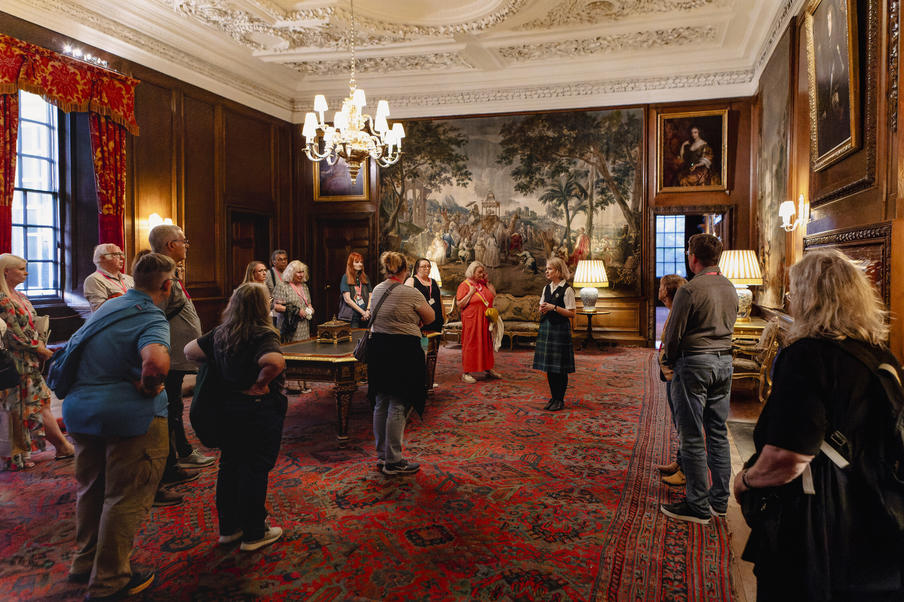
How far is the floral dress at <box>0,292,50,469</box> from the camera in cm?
435

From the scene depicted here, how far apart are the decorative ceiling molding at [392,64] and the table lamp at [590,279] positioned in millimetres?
4277

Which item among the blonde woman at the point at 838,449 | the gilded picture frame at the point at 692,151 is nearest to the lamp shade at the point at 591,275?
the gilded picture frame at the point at 692,151

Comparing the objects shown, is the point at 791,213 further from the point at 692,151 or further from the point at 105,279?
the point at 105,279

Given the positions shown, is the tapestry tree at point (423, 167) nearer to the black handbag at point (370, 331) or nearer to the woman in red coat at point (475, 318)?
the woman in red coat at point (475, 318)

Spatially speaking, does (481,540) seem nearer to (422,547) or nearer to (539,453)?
(422,547)

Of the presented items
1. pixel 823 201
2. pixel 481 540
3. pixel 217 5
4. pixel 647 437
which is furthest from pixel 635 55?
pixel 481 540

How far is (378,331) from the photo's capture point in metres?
4.26

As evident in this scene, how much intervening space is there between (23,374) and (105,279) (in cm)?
→ 95

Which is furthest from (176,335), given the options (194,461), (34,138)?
(34,138)

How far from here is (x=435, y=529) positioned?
344 centimetres

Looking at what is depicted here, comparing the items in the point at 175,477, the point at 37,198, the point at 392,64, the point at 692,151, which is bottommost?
the point at 175,477

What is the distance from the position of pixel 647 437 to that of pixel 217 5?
7738mm

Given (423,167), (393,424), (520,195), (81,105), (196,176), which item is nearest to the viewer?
(393,424)

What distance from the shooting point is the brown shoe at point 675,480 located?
4109 millimetres
